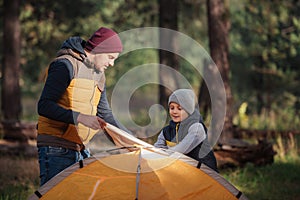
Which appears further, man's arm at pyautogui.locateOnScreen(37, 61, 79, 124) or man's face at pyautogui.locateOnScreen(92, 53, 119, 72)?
man's face at pyautogui.locateOnScreen(92, 53, 119, 72)

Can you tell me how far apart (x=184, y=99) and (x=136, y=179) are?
3.66 ft

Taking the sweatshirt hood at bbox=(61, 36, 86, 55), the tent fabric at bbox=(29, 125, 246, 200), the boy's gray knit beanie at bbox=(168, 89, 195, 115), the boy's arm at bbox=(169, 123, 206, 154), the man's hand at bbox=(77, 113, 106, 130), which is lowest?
the tent fabric at bbox=(29, 125, 246, 200)

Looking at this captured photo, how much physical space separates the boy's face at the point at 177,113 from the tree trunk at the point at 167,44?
10.3 m

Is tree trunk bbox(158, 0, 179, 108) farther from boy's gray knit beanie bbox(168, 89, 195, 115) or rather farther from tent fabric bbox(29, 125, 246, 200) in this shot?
tent fabric bbox(29, 125, 246, 200)

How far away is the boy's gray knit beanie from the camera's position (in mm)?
6430

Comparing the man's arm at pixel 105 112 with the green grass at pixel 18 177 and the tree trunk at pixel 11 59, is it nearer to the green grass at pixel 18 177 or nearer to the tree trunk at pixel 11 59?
the green grass at pixel 18 177

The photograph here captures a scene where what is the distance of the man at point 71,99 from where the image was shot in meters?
5.39

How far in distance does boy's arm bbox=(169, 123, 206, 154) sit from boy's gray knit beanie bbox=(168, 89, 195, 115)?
0.62 feet

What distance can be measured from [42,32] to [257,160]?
40.8 feet

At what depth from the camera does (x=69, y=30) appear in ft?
72.7

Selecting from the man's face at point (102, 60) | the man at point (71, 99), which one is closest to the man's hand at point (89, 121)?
Result: the man at point (71, 99)

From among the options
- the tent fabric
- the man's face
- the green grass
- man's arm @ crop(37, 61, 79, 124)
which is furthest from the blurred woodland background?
man's arm @ crop(37, 61, 79, 124)

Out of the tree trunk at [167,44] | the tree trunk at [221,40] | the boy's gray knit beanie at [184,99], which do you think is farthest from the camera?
the tree trunk at [167,44]

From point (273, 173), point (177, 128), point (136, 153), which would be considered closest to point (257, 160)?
point (273, 173)
